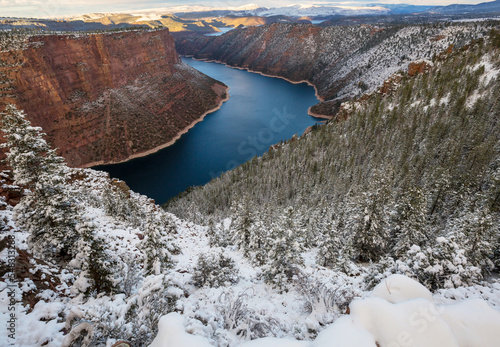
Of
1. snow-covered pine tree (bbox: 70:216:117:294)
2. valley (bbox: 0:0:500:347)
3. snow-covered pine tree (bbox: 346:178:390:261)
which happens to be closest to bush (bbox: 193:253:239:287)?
valley (bbox: 0:0:500:347)

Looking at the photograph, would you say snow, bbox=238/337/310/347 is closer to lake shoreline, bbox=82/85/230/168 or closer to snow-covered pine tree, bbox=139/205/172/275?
snow-covered pine tree, bbox=139/205/172/275

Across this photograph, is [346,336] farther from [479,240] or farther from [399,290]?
[479,240]

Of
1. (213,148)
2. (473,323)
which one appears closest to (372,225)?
(473,323)

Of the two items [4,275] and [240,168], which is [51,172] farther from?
[240,168]

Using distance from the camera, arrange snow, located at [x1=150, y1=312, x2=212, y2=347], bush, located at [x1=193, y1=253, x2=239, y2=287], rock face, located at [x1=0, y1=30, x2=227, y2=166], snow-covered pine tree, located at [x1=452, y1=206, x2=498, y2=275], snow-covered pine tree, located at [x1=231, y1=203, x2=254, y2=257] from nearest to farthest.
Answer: snow, located at [x1=150, y1=312, x2=212, y2=347] < bush, located at [x1=193, y1=253, x2=239, y2=287] < snow-covered pine tree, located at [x1=452, y1=206, x2=498, y2=275] < snow-covered pine tree, located at [x1=231, y1=203, x2=254, y2=257] < rock face, located at [x1=0, y1=30, x2=227, y2=166]

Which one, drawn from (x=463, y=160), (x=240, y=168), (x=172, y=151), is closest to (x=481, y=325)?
(x=463, y=160)

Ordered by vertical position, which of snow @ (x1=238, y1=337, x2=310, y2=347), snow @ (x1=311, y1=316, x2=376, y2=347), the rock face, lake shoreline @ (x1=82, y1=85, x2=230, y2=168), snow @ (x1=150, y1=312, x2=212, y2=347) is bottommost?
lake shoreline @ (x1=82, y1=85, x2=230, y2=168)
